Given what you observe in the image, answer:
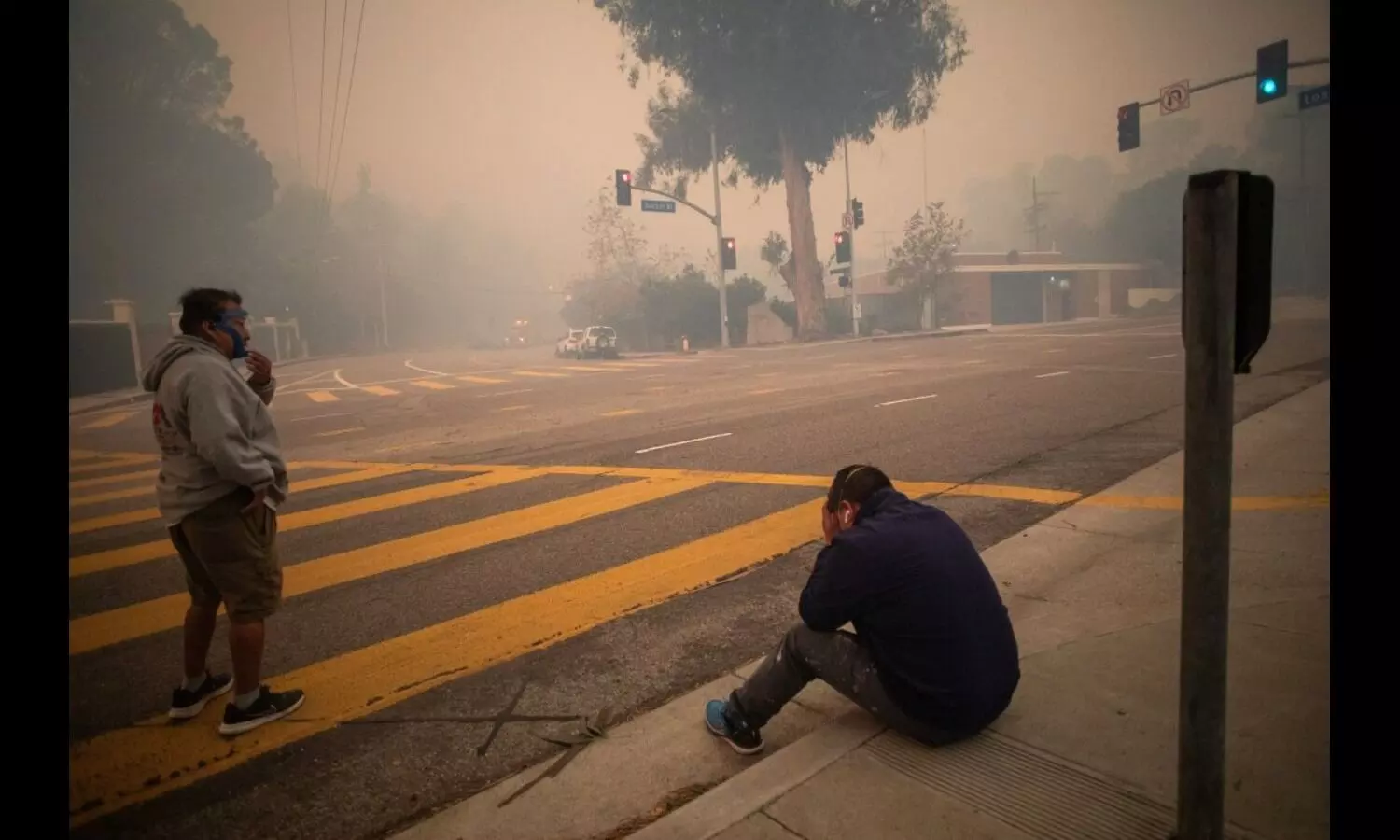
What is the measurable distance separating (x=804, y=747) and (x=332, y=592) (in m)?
3.63

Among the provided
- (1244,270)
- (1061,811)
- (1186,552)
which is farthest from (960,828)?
(1244,270)

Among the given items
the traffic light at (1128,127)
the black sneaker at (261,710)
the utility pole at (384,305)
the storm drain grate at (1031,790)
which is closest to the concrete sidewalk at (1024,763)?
the storm drain grate at (1031,790)

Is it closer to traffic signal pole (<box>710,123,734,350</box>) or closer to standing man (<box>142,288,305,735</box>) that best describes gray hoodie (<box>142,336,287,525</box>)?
standing man (<box>142,288,305,735</box>)

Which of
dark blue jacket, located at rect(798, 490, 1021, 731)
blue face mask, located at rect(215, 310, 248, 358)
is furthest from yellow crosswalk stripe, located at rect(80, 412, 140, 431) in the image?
dark blue jacket, located at rect(798, 490, 1021, 731)

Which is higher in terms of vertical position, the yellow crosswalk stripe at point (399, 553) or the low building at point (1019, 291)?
the low building at point (1019, 291)

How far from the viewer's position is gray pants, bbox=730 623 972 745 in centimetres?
293

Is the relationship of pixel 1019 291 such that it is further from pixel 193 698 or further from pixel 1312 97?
pixel 193 698

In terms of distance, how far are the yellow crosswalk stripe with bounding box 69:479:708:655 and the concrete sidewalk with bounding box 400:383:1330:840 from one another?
9.62ft

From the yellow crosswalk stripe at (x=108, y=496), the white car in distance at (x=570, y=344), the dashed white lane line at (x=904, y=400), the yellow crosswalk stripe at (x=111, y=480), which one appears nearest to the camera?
the yellow crosswalk stripe at (x=108, y=496)

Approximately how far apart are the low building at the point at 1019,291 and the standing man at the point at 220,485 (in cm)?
5408

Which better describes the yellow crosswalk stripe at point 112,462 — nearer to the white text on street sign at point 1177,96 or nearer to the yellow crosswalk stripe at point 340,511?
the yellow crosswalk stripe at point 340,511

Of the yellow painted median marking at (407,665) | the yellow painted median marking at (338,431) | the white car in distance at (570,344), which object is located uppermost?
the white car in distance at (570,344)

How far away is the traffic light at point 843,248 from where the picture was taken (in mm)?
41062
